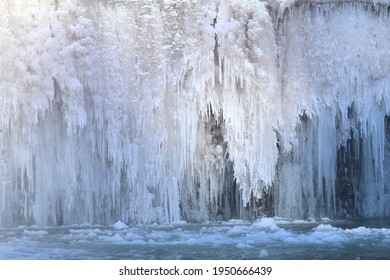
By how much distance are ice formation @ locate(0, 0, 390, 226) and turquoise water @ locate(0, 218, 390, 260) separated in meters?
0.48

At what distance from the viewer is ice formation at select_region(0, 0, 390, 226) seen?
10.6 m

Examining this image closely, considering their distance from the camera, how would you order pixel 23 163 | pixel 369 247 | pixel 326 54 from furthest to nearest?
pixel 326 54 → pixel 23 163 → pixel 369 247

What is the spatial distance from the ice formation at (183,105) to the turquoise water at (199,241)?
48cm

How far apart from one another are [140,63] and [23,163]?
2.17m

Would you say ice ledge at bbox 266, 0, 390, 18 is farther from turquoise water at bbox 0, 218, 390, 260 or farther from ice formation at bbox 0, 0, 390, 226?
turquoise water at bbox 0, 218, 390, 260

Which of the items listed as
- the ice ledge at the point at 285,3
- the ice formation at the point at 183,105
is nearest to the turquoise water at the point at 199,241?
the ice formation at the point at 183,105

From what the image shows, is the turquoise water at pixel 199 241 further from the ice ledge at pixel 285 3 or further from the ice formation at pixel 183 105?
the ice ledge at pixel 285 3

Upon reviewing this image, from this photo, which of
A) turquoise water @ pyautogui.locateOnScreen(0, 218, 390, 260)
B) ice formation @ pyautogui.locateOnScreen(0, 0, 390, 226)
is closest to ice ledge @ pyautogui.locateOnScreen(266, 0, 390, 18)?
ice formation @ pyautogui.locateOnScreen(0, 0, 390, 226)

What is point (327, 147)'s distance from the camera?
1136cm

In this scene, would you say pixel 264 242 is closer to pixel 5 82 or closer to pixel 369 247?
pixel 369 247

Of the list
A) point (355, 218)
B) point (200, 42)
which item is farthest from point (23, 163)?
point (355, 218)

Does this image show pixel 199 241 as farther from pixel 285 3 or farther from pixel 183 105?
pixel 285 3

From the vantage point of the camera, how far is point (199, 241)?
985cm

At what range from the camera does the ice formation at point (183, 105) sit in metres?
10.6
